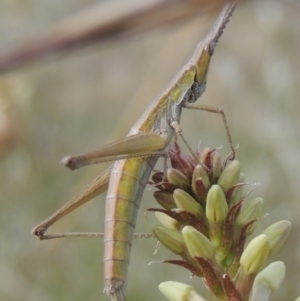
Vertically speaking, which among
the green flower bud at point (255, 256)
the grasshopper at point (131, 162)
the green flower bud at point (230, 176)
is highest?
the grasshopper at point (131, 162)

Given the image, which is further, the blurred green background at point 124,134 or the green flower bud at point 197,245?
the blurred green background at point 124,134

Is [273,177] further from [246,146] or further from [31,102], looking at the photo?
[31,102]

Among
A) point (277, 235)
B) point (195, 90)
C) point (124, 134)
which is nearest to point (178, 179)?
point (277, 235)

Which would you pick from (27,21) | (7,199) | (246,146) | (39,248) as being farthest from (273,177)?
(27,21)

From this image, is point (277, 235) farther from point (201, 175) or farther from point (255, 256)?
point (201, 175)

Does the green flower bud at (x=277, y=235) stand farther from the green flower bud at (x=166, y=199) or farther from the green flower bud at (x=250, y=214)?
the green flower bud at (x=166, y=199)

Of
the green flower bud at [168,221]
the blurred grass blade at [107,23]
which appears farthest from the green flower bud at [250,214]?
the blurred grass blade at [107,23]

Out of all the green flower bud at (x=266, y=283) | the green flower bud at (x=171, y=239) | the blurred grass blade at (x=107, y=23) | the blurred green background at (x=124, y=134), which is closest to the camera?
the blurred grass blade at (x=107, y=23)
